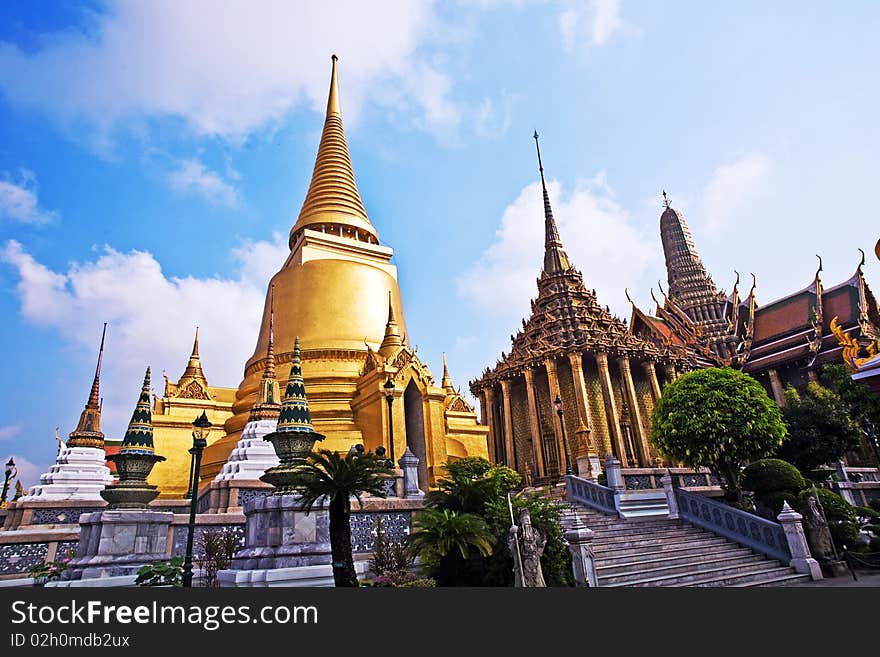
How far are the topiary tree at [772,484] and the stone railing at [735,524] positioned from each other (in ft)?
3.72

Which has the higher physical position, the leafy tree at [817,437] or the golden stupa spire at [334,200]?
the golden stupa spire at [334,200]

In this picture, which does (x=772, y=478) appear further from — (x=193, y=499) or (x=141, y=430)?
(x=141, y=430)

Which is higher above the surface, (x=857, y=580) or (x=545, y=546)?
(x=545, y=546)

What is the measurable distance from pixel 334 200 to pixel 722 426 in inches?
818

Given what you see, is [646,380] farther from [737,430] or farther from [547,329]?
[737,430]

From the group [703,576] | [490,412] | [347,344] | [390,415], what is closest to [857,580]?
[703,576]

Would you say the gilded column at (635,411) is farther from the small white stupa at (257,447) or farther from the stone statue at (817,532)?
the small white stupa at (257,447)

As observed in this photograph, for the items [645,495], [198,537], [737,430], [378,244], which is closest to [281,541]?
[198,537]

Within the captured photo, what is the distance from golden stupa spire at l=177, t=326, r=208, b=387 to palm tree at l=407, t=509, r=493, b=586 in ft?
56.5

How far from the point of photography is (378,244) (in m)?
27.9

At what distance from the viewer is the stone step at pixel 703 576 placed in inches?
368

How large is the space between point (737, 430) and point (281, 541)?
40.2 feet

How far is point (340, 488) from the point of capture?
6902 mm

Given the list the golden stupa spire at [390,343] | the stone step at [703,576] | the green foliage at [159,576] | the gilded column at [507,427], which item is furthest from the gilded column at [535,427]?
the green foliage at [159,576]
